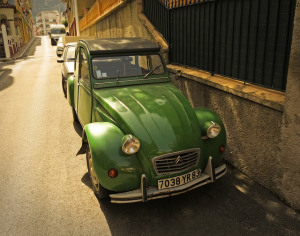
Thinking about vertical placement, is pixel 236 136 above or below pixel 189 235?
above

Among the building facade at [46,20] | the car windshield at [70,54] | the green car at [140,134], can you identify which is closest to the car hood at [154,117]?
the green car at [140,134]

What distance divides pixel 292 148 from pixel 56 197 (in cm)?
327

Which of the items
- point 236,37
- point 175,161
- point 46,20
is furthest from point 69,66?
point 46,20

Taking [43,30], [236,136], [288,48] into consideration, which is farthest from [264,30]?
[43,30]

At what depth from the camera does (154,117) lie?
12.7 feet

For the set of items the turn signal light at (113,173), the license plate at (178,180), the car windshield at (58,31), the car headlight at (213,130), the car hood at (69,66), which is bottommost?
the license plate at (178,180)

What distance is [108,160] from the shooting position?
3.45 m

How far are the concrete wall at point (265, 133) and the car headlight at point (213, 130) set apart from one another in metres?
0.73

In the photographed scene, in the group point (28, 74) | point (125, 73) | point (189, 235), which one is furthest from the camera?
point (28, 74)

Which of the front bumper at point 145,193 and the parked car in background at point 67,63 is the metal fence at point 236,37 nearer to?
the front bumper at point 145,193

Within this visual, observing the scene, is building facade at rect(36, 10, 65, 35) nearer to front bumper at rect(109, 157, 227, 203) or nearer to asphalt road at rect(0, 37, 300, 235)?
asphalt road at rect(0, 37, 300, 235)

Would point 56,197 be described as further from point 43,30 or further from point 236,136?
point 43,30

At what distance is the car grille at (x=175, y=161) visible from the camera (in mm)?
3508

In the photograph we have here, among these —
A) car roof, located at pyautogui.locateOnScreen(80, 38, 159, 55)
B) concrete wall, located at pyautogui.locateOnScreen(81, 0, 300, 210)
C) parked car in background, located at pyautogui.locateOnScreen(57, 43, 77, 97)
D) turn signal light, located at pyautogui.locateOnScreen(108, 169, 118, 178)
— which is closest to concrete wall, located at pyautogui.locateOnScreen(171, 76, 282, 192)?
concrete wall, located at pyautogui.locateOnScreen(81, 0, 300, 210)
